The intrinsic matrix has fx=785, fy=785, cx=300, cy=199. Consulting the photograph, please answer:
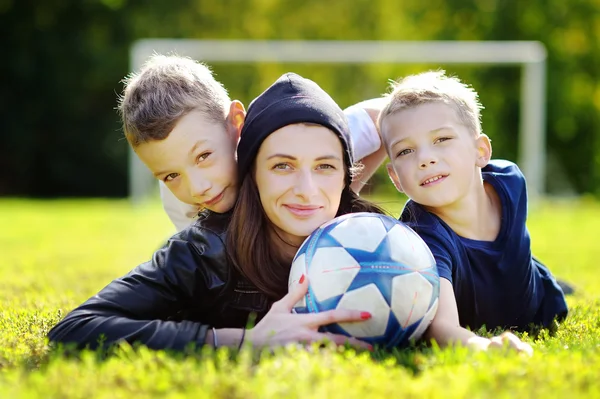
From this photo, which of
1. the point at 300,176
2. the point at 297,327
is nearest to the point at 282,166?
the point at 300,176

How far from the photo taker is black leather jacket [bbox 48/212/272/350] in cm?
325

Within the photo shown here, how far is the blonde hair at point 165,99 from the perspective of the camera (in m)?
3.96

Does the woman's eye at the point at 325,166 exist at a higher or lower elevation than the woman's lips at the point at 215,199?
higher

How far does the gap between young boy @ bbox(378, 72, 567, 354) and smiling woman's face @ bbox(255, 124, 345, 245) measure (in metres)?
0.43

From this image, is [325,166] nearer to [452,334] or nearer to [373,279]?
[373,279]

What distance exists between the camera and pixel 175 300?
3.66m

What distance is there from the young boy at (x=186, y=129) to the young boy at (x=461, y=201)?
0.85m

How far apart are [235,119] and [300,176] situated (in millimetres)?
763

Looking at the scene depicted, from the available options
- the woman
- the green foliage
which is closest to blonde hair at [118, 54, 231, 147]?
the woman

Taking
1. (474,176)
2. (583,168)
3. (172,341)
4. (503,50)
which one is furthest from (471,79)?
(172,341)

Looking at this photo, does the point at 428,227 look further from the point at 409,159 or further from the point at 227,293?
the point at 227,293

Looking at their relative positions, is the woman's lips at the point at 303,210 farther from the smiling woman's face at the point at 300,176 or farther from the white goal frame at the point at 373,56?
the white goal frame at the point at 373,56

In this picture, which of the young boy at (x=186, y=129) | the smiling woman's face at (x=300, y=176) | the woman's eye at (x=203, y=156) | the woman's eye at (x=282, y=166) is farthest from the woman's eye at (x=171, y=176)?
the woman's eye at (x=282, y=166)

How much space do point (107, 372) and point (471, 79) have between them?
20.0 metres
